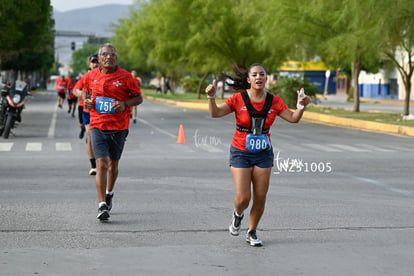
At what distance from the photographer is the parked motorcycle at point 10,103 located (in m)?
23.8

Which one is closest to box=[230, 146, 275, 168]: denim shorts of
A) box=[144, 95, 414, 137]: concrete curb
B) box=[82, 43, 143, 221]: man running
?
box=[82, 43, 143, 221]: man running

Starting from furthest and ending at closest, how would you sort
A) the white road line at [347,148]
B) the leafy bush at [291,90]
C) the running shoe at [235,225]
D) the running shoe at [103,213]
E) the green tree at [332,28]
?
the leafy bush at [291,90]
the green tree at [332,28]
the white road line at [347,148]
the running shoe at [103,213]
the running shoe at [235,225]

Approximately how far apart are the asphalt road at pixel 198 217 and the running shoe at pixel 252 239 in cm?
6

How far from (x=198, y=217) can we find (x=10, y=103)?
14.8 m

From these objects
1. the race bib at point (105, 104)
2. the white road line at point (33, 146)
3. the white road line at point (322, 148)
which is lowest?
the white road line at point (33, 146)

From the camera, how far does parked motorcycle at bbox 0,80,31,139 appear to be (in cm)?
2375

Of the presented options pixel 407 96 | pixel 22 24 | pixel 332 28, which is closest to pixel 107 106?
pixel 407 96

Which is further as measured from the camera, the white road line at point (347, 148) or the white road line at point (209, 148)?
the white road line at point (347, 148)

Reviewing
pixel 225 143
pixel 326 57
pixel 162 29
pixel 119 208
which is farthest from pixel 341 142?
pixel 162 29

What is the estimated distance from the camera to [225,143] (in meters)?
22.5

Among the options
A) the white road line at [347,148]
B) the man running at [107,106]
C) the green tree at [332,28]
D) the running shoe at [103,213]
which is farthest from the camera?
the green tree at [332,28]

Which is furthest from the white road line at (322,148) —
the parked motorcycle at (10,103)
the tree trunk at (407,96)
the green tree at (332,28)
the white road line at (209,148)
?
the tree trunk at (407,96)

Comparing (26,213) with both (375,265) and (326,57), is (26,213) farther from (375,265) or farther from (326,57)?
(326,57)

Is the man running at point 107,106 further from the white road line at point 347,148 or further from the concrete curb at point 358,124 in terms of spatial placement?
the concrete curb at point 358,124
